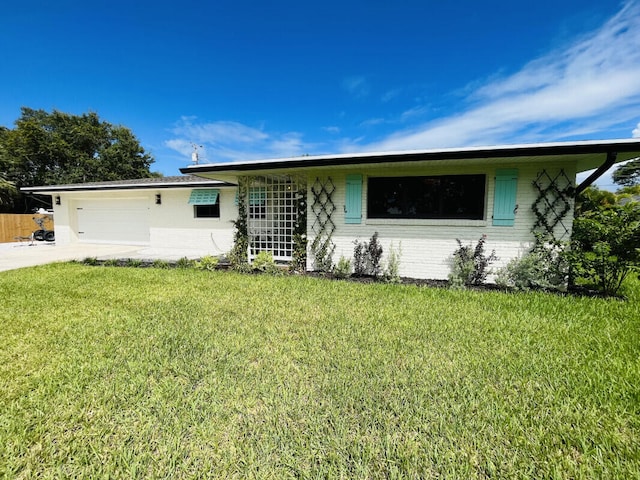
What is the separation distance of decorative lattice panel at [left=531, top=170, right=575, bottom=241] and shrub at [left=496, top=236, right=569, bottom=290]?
290mm

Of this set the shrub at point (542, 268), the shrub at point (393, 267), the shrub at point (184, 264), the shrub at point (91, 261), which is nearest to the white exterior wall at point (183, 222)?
the shrub at point (184, 264)

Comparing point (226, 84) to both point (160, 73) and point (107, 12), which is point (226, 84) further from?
point (107, 12)

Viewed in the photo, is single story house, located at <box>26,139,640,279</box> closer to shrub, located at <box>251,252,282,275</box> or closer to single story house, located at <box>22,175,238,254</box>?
shrub, located at <box>251,252,282,275</box>

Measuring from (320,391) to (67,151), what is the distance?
34627 millimetres

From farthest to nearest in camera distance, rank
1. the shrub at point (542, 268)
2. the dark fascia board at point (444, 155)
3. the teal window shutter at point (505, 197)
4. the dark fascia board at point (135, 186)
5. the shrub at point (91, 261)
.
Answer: the dark fascia board at point (135, 186), the shrub at point (91, 261), the teal window shutter at point (505, 197), the shrub at point (542, 268), the dark fascia board at point (444, 155)

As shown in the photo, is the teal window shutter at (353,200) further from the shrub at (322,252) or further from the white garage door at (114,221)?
the white garage door at (114,221)

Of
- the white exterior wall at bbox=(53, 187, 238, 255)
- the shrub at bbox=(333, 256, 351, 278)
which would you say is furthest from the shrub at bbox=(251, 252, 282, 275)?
the white exterior wall at bbox=(53, 187, 238, 255)

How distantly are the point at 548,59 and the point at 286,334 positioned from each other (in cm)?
1095

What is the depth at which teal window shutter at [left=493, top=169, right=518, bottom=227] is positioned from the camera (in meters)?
5.90

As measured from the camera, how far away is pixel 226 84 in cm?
1383

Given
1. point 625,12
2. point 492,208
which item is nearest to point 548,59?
point 625,12

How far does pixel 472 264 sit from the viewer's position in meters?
6.04

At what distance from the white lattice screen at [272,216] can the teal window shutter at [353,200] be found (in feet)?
6.47

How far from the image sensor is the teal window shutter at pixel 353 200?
22.5 ft
